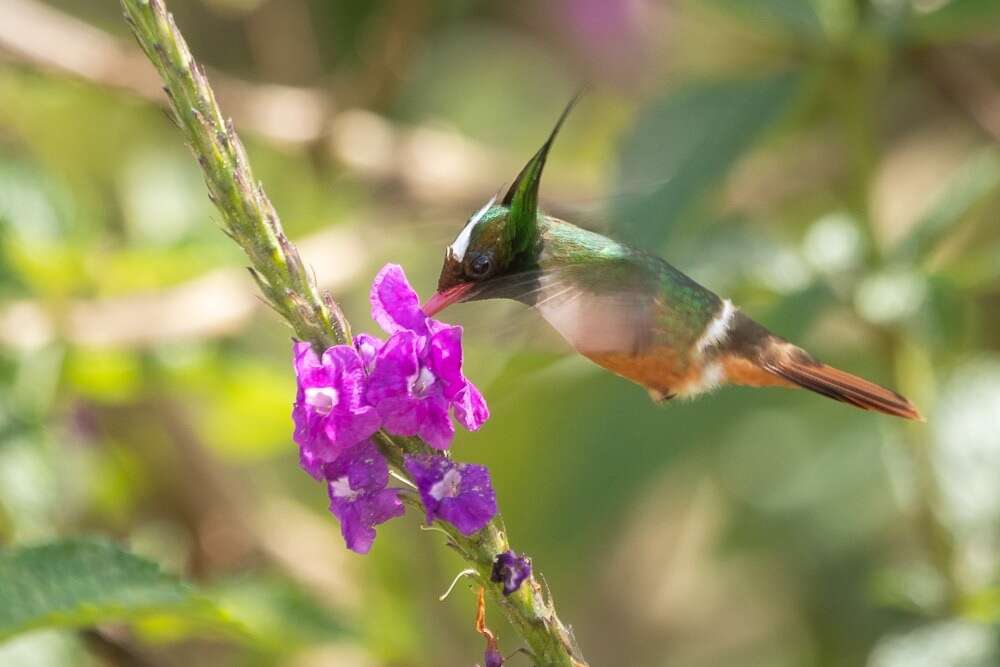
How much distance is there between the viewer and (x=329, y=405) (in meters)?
1.09

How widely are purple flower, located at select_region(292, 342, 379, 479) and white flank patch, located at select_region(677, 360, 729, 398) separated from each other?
0.69 metres

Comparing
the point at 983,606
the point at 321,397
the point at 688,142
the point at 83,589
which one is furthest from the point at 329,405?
the point at 983,606

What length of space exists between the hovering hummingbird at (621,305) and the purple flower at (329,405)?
1.18 ft

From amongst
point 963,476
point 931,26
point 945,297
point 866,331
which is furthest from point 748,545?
point 931,26

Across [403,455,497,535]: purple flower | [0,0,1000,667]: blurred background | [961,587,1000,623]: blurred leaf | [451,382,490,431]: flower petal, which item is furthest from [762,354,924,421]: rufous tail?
[961,587,1000,623]: blurred leaf

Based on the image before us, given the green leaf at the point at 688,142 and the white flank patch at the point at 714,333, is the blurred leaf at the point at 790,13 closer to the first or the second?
the green leaf at the point at 688,142

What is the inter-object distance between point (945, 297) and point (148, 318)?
4.58ft

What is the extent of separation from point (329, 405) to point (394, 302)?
7.0 inches

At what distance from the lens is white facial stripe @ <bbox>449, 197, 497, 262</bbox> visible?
1462mm

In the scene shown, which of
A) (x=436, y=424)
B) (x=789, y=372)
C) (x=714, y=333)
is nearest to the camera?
(x=436, y=424)

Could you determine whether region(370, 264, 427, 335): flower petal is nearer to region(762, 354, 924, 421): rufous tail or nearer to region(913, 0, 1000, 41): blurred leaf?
region(762, 354, 924, 421): rufous tail

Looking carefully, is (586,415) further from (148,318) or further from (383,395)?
(383,395)

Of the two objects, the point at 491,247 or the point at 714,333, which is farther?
the point at 714,333

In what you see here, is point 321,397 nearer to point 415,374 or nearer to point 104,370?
point 415,374
